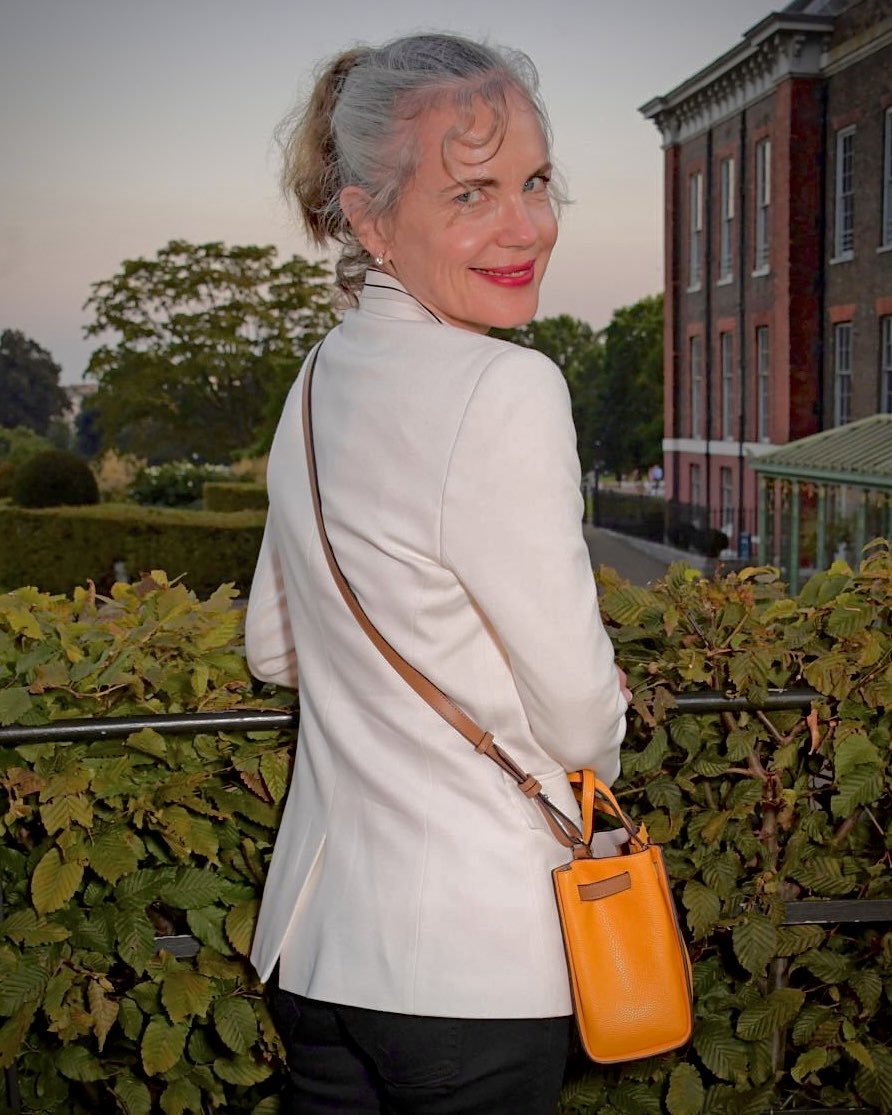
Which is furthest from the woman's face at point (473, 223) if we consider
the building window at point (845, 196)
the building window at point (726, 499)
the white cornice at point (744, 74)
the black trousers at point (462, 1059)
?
the building window at point (726, 499)

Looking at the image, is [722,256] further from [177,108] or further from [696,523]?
[177,108]

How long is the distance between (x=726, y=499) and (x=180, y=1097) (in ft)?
127

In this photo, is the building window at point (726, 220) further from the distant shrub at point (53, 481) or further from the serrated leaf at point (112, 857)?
the serrated leaf at point (112, 857)

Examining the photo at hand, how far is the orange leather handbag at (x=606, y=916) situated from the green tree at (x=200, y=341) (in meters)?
66.4

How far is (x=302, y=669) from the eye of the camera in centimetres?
162

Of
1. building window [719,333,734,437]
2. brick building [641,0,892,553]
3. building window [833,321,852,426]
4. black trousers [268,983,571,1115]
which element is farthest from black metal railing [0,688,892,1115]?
building window [719,333,734,437]

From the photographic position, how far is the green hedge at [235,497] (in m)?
33.3

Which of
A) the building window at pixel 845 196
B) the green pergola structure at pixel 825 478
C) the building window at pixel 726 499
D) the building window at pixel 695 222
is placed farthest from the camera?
the building window at pixel 695 222

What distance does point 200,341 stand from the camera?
→ 224 ft

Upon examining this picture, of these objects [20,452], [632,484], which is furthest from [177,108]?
[632,484]

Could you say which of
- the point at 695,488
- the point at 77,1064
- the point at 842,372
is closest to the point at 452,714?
the point at 77,1064

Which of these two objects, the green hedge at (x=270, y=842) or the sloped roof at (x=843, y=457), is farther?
the sloped roof at (x=843, y=457)

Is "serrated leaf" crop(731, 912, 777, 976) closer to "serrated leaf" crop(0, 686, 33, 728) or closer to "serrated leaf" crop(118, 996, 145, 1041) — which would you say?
"serrated leaf" crop(118, 996, 145, 1041)

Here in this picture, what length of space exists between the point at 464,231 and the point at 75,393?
96.3 metres
